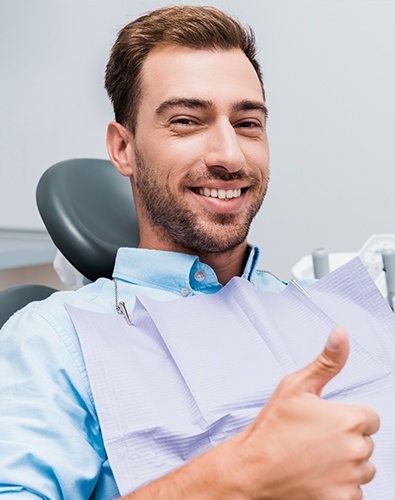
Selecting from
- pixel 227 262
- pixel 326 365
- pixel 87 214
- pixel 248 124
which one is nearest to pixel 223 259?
pixel 227 262

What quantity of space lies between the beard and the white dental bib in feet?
0.23

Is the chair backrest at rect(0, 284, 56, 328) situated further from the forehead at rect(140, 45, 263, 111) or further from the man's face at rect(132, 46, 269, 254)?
the forehead at rect(140, 45, 263, 111)

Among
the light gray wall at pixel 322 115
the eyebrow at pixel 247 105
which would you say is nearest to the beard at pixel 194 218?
the eyebrow at pixel 247 105

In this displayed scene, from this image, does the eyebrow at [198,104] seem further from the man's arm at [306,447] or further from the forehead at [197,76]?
the man's arm at [306,447]

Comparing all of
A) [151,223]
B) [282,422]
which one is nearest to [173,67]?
[151,223]

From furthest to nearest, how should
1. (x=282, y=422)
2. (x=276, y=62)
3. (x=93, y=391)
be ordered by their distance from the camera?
(x=276, y=62), (x=93, y=391), (x=282, y=422)

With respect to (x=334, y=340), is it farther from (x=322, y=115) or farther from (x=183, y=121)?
(x=322, y=115)

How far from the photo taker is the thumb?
0.51 m

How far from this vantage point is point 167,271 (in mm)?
964

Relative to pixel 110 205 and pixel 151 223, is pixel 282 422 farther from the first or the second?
pixel 110 205

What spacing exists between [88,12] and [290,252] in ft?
3.84

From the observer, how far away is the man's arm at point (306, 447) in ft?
1.70

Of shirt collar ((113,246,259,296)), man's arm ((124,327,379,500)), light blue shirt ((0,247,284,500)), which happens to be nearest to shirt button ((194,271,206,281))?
shirt collar ((113,246,259,296))

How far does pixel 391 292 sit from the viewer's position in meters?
1.19
